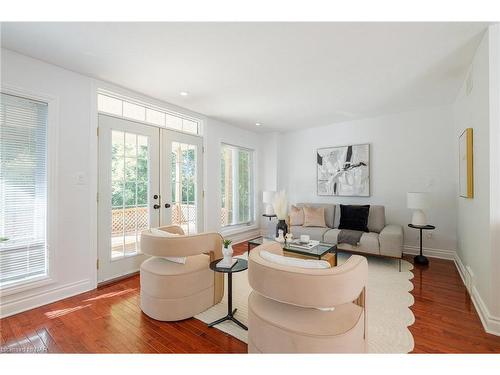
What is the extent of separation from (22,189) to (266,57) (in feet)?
9.31

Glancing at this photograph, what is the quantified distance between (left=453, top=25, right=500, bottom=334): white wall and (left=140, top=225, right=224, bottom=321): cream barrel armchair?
2.43 metres

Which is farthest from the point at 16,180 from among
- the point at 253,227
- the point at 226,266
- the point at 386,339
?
the point at 253,227

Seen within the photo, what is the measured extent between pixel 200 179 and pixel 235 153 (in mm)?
1375

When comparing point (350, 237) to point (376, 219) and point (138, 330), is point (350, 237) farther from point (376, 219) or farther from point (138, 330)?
point (138, 330)

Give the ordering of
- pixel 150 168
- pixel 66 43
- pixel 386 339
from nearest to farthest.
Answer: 1. pixel 386 339
2. pixel 66 43
3. pixel 150 168

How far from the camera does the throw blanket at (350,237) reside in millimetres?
3873

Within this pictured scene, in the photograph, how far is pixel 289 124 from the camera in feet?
17.3

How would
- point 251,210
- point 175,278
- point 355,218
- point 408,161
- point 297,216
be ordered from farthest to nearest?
point 251,210 < point 297,216 < point 408,161 < point 355,218 < point 175,278

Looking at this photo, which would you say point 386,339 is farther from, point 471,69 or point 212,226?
point 212,226

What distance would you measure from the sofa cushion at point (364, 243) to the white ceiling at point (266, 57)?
2.11 meters

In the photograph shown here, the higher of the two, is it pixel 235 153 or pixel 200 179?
pixel 235 153

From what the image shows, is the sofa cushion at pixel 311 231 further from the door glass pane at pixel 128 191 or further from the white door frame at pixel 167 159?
the door glass pane at pixel 128 191

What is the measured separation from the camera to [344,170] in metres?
5.03

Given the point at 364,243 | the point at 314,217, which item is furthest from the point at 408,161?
the point at 314,217
